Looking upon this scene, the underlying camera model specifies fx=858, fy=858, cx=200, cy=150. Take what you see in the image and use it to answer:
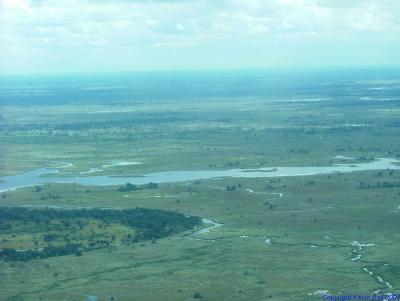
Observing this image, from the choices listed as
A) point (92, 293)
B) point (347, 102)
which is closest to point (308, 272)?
point (92, 293)

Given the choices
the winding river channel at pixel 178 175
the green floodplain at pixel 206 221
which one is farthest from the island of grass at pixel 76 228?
the winding river channel at pixel 178 175

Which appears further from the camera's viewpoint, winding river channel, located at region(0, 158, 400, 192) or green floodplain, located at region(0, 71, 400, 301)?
winding river channel, located at region(0, 158, 400, 192)

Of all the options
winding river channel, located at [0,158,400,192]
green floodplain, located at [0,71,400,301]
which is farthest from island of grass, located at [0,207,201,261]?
winding river channel, located at [0,158,400,192]

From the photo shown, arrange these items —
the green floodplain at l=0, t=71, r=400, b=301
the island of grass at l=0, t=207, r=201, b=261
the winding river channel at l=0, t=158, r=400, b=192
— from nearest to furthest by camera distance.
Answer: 1. the green floodplain at l=0, t=71, r=400, b=301
2. the island of grass at l=0, t=207, r=201, b=261
3. the winding river channel at l=0, t=158, r=400, b=192

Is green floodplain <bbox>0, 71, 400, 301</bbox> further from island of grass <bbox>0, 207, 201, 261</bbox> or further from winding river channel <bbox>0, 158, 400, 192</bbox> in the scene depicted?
winding river channel <bbox>0, 158, 400, 192</bbox>

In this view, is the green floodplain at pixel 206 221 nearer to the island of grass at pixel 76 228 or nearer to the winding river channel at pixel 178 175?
the island of grass at pixel 76 228

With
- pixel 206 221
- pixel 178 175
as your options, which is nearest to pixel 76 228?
pixel 206 221
